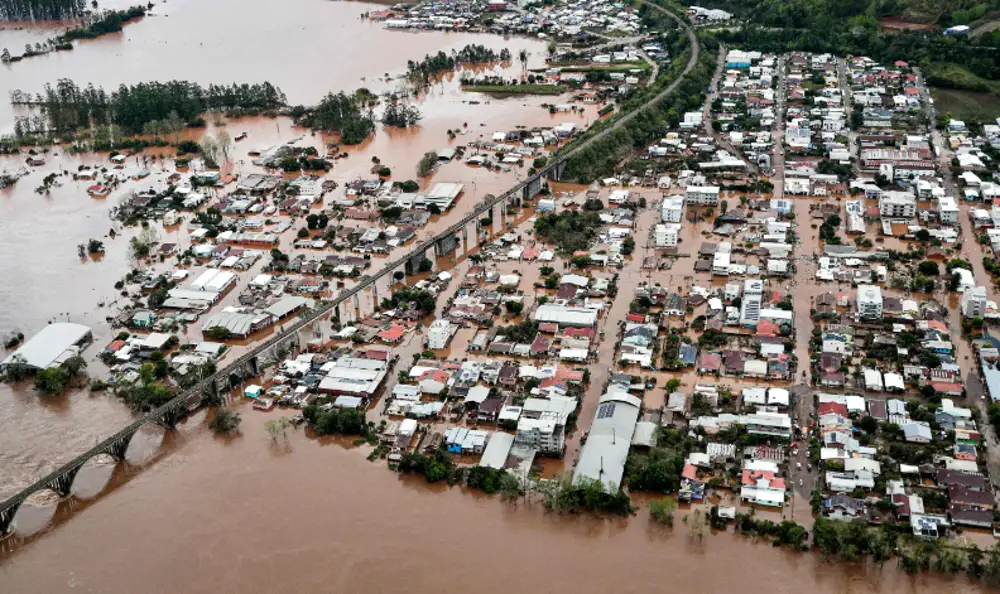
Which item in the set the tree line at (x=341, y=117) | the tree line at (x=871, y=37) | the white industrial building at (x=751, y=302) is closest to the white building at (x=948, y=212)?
the white industrial building at (x=751, y=302)

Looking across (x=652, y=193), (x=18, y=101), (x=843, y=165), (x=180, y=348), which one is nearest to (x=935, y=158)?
(x=843, y=165)

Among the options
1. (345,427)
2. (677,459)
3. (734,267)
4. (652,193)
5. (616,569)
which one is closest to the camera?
(616,569)

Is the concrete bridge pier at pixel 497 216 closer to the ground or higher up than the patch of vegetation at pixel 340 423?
higher up

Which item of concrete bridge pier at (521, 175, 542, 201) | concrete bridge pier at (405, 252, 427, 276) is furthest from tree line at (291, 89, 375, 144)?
concrete bridge pier at (405, 252, 427, 276)

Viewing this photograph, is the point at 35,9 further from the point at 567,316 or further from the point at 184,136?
the point at 567,316

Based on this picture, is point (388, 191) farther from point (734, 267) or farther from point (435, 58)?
point (435, 58)

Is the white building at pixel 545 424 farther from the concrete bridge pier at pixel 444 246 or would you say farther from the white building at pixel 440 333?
the concrete bridge pier at pixel 444 246
